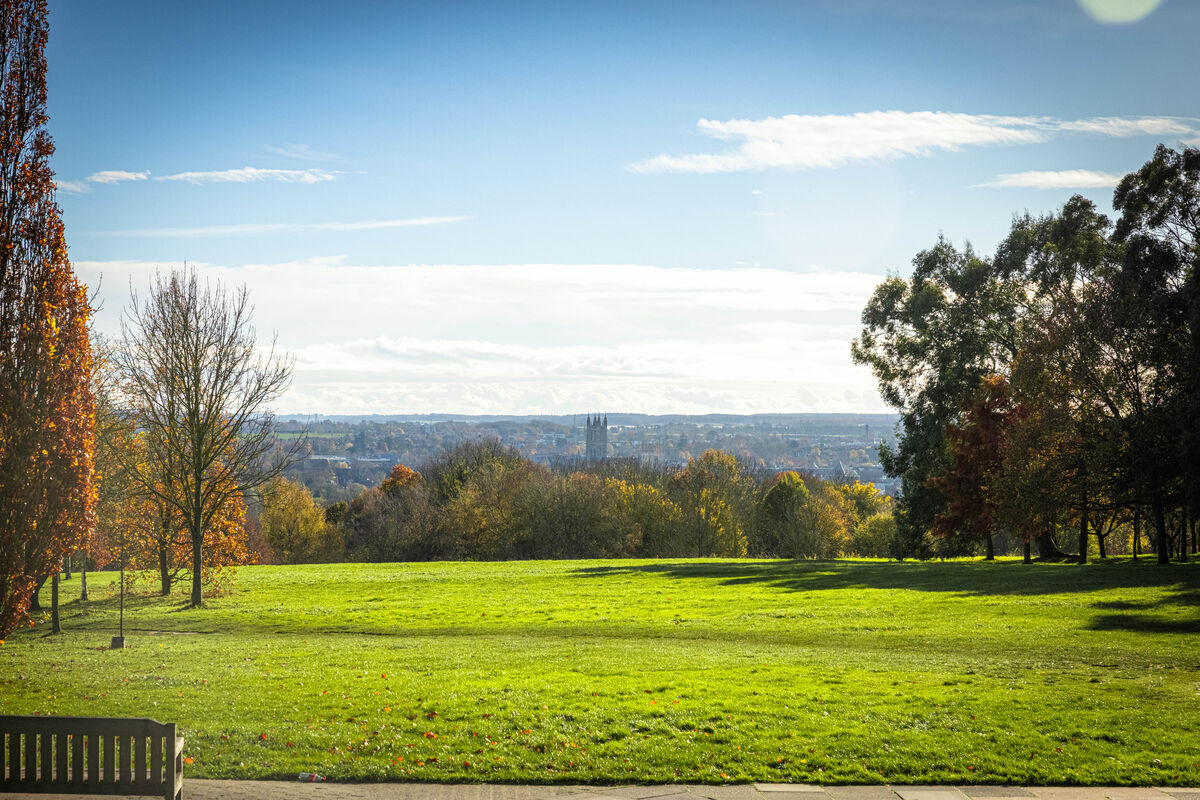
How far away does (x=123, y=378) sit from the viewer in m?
31.9

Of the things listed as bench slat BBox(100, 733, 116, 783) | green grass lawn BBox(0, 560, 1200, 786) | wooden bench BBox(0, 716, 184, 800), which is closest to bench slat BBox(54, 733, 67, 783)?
wooden bench BBox(0, 716, 184, 800)

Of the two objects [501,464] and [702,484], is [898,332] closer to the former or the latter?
[702,484]

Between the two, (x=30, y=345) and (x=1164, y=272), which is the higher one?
(x=1164, y=272)

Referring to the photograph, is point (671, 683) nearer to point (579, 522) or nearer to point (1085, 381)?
point (1085, 381)

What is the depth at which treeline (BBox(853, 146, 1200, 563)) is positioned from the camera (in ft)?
105

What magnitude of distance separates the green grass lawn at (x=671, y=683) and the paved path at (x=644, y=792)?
0.27 meters

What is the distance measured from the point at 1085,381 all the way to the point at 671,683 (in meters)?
26.4

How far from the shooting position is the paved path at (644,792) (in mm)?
9047

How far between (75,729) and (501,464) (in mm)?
75079

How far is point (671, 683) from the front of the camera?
583 inches

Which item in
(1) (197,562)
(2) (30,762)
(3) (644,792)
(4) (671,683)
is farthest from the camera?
(1) (197,562)

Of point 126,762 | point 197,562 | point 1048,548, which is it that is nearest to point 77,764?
point 126,762

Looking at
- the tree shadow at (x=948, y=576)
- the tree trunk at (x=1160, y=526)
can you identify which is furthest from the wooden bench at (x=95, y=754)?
the tree trunk at (x=1160, y=526)

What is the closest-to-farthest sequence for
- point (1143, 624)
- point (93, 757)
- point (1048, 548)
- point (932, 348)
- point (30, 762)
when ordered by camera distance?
point (93, 757) < point (30, 762) < point (1143, 624) < point (1048, 548) < point (932, 348)
